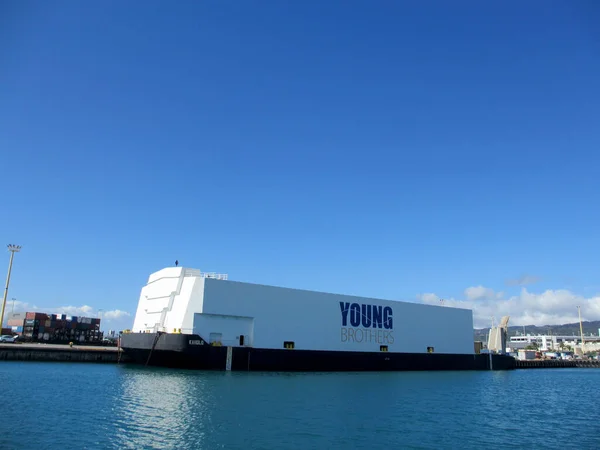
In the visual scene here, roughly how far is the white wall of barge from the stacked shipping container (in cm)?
4323

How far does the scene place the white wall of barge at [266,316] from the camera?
97.3 feet

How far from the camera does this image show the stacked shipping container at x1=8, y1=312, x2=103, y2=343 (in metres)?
70.0

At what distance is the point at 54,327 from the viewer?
235 feet

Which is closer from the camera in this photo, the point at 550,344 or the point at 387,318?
the point at 387,318

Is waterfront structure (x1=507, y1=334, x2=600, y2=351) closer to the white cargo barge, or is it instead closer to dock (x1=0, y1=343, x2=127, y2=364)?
the white cargo barge

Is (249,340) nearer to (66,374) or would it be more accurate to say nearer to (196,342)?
(196,342)

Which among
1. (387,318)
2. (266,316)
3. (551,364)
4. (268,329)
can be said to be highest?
(387,318)

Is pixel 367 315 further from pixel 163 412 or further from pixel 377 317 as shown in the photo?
pixel 163 412

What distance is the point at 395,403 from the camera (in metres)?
18.4

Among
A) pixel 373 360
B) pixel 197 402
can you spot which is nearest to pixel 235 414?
pixel 197 402

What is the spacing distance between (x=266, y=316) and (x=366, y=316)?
30.8ft

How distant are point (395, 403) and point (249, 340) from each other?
1470cm

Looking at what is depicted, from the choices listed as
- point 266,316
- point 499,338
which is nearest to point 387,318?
point 266,316

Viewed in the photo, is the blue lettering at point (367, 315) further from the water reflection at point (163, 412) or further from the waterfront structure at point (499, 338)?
the waterfront structure at point (499, 338)
